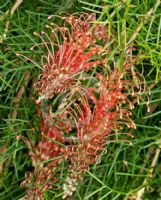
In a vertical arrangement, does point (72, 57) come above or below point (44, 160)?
above

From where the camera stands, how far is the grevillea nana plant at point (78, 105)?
2.29 feet

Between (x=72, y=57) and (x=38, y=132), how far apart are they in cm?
14

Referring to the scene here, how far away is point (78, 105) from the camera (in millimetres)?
740

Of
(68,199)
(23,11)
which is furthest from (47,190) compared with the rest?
(23,11)

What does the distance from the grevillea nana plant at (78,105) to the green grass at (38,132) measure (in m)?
0.03

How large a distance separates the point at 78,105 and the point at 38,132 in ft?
0.27

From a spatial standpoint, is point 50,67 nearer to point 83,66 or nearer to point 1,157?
point 83,66

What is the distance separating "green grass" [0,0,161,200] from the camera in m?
0.77

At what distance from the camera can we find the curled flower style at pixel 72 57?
26.9 inches

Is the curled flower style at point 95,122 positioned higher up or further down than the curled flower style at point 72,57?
further down

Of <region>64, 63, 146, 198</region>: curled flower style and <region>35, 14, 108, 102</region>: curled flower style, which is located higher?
<region>35, 14, 108, 102</region>: curled flower style

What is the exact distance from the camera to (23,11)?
847 mm

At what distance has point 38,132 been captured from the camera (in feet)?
2.56

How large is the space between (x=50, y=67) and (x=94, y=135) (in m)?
0.11
